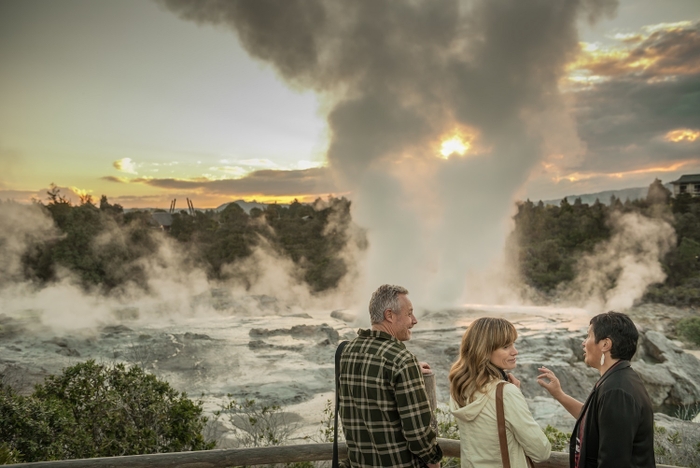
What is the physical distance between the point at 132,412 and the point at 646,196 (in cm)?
3710

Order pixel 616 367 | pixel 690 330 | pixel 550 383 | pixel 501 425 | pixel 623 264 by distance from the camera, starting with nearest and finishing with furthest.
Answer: pixel 616 367 → pixel 501 425 → pixel 550 383 → pixel 690 330 → pixel 623 264

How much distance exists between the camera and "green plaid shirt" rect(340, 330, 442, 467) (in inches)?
90.8

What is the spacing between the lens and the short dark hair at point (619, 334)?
85.3 inches

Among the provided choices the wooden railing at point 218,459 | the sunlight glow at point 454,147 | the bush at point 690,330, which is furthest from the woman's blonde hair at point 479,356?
→ the sunlight glow at point 454,147

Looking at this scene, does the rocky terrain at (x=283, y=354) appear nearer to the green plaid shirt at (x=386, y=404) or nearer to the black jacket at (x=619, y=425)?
the green plaid shirt at (x=386, y=404)

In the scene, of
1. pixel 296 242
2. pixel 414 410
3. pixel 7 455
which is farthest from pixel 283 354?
pixel 296 242

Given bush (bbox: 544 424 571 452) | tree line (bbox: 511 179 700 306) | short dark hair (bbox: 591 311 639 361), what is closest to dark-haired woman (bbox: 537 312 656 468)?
short dark hair (bbox: 591 311 639 361)

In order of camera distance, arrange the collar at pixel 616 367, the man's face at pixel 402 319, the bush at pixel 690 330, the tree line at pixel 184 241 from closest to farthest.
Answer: the collar at pixel 616 367 < the man's face at pixel 402 319 < the bush at pixel 690 330 < the tree line at pixel 184 241

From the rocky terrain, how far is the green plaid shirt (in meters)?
6.13

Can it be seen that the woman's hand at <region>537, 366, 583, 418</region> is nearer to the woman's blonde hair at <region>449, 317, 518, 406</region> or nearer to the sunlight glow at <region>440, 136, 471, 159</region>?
the woman's blonde hair at <region>449, 317, 518, 406</region>

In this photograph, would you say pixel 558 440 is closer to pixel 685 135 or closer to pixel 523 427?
pixel 523 427

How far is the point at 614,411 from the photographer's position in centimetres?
201

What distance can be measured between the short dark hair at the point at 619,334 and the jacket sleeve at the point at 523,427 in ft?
1.42

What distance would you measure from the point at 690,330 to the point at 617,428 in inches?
746
